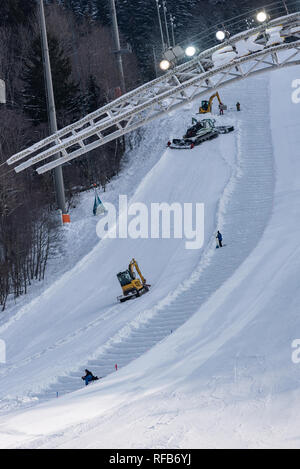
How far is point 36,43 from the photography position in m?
40.2

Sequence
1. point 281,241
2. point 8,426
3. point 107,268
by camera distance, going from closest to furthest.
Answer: point 8,426 → point 281,241 → point 107,268

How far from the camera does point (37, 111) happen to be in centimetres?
3997

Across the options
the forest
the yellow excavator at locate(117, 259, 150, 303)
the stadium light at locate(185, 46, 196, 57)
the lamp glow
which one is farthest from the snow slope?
the lamp glow

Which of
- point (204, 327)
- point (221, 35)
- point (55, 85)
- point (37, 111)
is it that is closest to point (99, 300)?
point (204, 327)

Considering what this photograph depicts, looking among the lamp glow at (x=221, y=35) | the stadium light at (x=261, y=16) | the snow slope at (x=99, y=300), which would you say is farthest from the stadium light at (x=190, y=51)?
the snow slope at (x=99, y=300)

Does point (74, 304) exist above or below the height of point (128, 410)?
above

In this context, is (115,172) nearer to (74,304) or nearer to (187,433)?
(74,304)

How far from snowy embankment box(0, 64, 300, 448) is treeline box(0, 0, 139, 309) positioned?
3.19 metres

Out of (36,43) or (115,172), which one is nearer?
(115,172)

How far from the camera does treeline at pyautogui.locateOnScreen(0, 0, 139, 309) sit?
88.4 ft

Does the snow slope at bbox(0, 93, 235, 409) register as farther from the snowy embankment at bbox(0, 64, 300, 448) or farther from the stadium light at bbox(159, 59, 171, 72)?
the stadium light at bbox(159, 59, 171, 72)

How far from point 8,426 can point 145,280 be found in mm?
11532

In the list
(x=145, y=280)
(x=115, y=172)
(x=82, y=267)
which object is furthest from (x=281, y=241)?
(x=115, y=172)

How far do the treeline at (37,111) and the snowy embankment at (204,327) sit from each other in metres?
3.19
